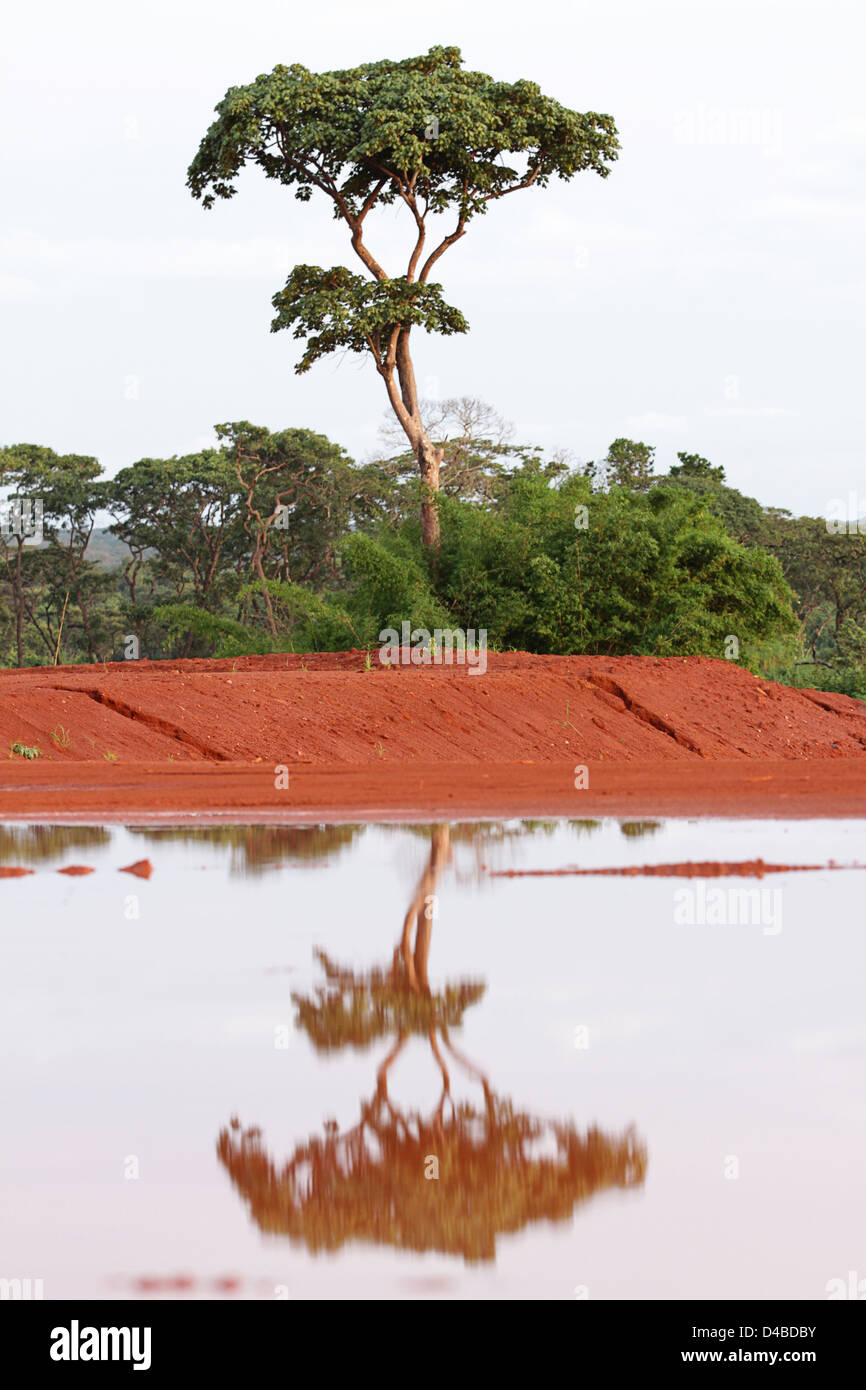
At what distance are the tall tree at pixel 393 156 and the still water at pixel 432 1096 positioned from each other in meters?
21.9

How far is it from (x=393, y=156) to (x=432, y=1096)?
26161 millimetres

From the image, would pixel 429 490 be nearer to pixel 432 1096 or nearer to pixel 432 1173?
pixel 432 1096

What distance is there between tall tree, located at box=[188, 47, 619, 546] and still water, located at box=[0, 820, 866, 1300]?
21859mm

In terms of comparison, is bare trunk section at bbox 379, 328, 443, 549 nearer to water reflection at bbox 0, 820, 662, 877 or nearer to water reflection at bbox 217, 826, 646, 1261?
water reflection at bbox 0, 820, 662, 877

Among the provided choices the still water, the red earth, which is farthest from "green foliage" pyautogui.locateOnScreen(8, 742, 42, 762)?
the still water

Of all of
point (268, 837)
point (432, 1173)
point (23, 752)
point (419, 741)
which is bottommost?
point (432, 1173)

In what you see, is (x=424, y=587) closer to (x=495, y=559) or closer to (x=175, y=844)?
(x=495, y=559)

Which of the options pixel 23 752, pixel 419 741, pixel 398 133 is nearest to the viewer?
pixel 23 752

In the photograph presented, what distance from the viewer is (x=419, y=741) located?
18.5m

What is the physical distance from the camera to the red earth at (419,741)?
42.0 ft

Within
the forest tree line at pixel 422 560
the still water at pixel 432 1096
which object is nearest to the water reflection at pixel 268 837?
the still water at pixel 432 1096

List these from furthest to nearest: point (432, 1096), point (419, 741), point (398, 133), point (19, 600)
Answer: point (19, 600) → point (398, 133) → point (419, 741) → point (432, 1096)

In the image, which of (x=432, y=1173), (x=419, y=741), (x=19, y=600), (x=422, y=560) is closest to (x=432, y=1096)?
(x=432, y=1173)

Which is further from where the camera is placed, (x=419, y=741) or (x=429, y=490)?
(x=429, y=490)
